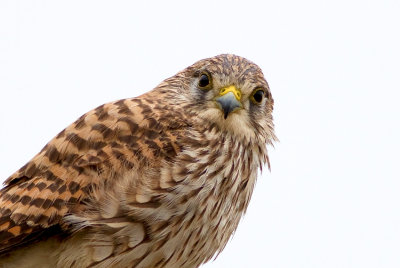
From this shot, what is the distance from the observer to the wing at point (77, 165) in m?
4.84

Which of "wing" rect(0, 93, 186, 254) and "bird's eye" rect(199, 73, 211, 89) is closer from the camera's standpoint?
"wing" rect(0, 93, 186, 254)

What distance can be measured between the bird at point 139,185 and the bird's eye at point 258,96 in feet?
0.29

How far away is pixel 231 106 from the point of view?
549 cm

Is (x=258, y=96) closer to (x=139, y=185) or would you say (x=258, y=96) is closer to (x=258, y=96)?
(x=258, y=96)

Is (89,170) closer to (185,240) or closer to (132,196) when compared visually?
(132,196)

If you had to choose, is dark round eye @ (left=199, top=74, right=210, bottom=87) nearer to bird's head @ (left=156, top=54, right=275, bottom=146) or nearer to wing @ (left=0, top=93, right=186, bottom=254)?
bird's head @ (left=156, top=54, right=275, bottom=146)

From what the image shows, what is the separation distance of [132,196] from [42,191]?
1.75 ft

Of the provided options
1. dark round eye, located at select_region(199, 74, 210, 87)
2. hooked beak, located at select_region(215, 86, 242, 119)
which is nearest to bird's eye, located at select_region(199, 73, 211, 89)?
dark round eye, located at select_region(199, 74, 210, 87)

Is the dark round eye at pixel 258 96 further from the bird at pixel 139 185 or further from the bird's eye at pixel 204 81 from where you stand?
the bird's eye at pixel 204 81

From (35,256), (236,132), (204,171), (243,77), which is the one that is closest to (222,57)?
(243,77)

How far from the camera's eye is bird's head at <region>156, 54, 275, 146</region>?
5539 millimetres

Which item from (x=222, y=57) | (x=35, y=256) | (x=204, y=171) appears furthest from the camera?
(x=222, y=57)

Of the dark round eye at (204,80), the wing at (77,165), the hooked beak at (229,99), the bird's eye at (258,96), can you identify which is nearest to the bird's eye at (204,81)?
the dark round eye at (204,80)

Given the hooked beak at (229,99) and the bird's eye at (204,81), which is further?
the bird's eye at (204,81)
